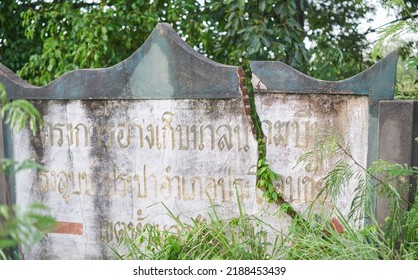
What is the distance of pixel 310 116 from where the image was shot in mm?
3066

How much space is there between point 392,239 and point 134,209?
145 cm

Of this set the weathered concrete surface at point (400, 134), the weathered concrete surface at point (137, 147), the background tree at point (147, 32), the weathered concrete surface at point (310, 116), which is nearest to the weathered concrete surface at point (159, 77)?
the weathered concrete surface at point (137, 147)

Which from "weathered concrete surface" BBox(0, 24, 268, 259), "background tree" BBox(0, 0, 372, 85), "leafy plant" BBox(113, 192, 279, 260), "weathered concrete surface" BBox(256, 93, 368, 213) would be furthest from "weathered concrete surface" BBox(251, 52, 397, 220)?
"background tree" BBox(0, 0, 372, 85)

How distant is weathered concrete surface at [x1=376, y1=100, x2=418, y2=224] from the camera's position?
289 centimetres

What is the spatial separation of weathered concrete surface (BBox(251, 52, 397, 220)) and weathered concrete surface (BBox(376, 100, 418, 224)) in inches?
1.9

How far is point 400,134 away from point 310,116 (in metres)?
0.46

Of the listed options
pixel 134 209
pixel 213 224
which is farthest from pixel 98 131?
pixel 213 224

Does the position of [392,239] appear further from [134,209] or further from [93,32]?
[93,32]

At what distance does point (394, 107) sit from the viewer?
114 inches

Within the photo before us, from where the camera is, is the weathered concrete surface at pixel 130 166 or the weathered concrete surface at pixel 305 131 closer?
the weathered concrete surface at pixel 305 131

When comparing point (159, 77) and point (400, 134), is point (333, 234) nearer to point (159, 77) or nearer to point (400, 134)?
point (400, 134)

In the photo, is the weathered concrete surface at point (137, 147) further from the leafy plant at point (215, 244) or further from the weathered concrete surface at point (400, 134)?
the weathered concrete surface at point (400, 134)

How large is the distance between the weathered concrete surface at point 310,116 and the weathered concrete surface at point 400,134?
48 mm

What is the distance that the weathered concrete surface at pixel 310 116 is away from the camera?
9.70 ft
